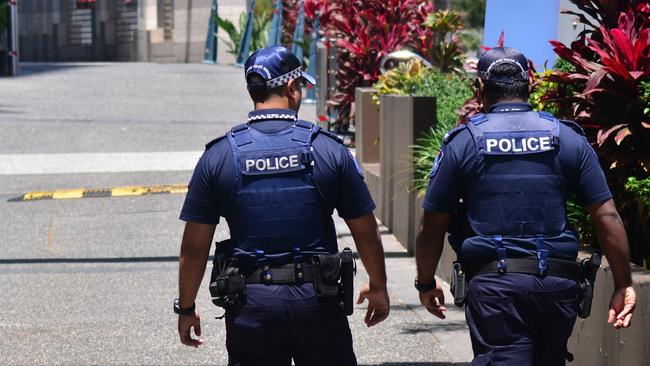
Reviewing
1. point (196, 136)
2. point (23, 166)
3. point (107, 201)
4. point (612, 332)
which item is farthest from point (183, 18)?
point (612, 332)

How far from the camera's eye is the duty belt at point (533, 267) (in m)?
4.57

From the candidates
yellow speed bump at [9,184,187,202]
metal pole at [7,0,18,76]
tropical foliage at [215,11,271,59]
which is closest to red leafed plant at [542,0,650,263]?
yellow speed bump at [9,184,187,202]

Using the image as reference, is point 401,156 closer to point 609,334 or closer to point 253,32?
point 609,334

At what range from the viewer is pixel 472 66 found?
968 cm

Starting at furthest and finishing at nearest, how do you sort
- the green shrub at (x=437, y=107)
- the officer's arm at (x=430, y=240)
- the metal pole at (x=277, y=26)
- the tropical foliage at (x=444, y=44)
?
the metal pole at (x=277, y=26)
the tropical foliage at (x=444, y=44)
the green shrub at (x=437, y=107)
the officer's arm at (x=430, y=240)

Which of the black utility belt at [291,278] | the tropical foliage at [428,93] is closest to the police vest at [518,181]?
the black utility belt at [291,278]

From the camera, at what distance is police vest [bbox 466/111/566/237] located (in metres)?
4.64

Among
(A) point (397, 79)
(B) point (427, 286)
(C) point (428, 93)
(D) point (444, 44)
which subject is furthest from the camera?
(D) point (444, 44)

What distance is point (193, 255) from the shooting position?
4.59 metres

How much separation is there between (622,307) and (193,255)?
1738 mm

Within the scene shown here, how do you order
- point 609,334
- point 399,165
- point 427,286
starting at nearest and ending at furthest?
point 427,286 < point 609,334 < point 399,165

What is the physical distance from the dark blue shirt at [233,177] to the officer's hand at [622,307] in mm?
1115

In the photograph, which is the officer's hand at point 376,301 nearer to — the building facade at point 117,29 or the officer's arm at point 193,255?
the officer's arm at point 193,255

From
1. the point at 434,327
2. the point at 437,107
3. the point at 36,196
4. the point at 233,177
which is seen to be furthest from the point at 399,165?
the point at 233,177
